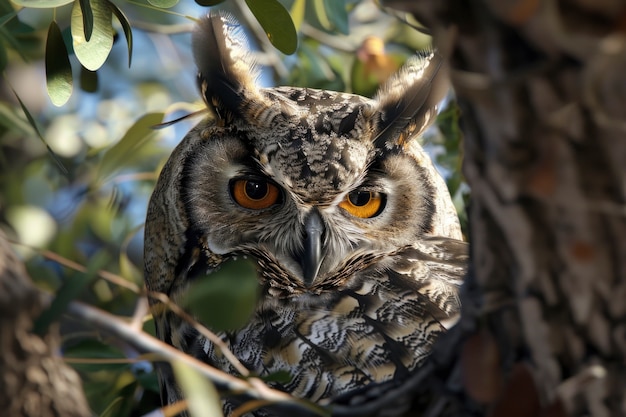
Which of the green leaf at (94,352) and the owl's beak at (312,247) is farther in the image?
the owl's beak at (312,247)

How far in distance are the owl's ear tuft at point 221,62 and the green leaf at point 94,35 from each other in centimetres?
49

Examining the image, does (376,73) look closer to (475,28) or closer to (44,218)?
(44,218)

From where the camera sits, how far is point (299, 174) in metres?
1.77

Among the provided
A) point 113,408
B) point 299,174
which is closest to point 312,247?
point 299,174

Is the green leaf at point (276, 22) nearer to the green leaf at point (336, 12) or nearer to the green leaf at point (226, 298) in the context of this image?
the green leaf at point (336, 12)

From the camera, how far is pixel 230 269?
1.06 metres

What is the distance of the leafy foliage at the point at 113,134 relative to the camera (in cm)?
141

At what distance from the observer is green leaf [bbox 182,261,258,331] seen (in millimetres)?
1019

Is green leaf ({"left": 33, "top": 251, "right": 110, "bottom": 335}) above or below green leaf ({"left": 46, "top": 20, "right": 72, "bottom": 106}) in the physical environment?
below

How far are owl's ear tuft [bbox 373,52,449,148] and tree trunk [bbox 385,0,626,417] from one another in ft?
3.16

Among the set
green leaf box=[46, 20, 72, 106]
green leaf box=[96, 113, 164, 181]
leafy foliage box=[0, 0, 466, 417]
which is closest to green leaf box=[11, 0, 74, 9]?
leafy foliage box=[0, 0, 466, 417]

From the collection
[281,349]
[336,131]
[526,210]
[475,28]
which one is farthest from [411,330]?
[475,28]

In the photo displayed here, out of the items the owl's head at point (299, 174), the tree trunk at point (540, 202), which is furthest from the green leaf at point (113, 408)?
the tree trunk at point (540, 202)

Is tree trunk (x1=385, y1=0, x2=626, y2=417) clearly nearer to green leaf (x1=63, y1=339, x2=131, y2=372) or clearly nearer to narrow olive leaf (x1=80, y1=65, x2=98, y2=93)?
green leaf (x1=63, y1=339, x2=131, y2=372)
